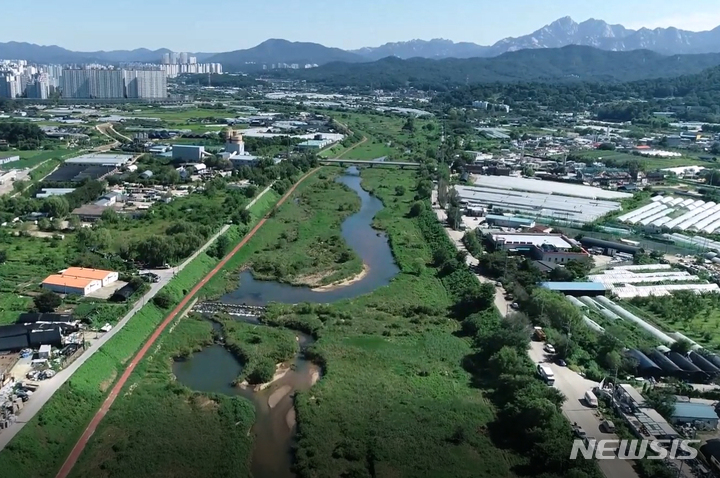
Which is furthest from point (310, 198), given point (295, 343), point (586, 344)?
point (586, 344)

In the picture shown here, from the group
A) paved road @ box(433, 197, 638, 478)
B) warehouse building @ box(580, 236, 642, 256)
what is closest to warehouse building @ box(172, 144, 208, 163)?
warehouse building @ box(580, 236, 642, 256)

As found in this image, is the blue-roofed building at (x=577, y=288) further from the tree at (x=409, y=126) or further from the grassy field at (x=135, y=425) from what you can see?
the tree at (x=409, y=126)

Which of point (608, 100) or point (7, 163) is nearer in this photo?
point (7, 163)

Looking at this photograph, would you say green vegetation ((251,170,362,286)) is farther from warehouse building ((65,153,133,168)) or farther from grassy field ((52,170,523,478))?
warehouse building ((65,153,133,168))

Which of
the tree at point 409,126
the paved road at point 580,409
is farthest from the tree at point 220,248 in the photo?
the tree at point 409,126

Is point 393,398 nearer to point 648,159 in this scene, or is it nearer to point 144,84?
point 648,159

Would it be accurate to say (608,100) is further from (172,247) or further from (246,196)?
(172,247)
